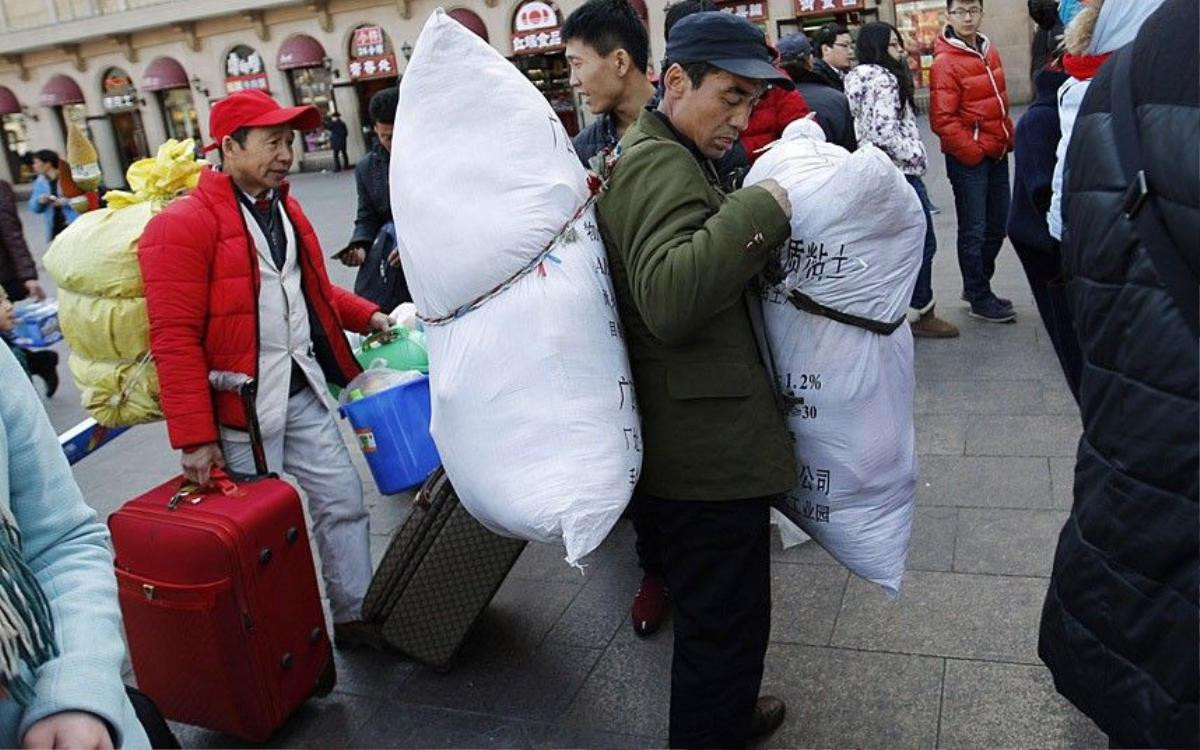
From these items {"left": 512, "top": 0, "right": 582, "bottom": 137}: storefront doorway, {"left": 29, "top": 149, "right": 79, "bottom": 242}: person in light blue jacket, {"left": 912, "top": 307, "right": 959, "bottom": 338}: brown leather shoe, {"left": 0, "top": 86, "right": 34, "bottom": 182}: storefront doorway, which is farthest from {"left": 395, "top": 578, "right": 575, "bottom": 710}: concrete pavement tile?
{"left": 0, "top": 86, "right": 34, "bottom": 182}: storefront doorway

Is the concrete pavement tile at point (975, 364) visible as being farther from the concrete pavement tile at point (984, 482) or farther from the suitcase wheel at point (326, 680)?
the suitcase wheel at point (326, 680)

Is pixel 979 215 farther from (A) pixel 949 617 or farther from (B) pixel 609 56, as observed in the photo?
(A) pixel 949 617

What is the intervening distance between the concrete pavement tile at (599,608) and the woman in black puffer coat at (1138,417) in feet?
5.92

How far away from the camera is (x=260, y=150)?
10.1ft

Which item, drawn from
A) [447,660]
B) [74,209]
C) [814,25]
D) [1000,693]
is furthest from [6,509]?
[814,25]

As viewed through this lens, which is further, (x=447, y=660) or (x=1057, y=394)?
(x=1057, y=394)

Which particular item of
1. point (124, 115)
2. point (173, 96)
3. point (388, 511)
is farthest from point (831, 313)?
point (124, 115)

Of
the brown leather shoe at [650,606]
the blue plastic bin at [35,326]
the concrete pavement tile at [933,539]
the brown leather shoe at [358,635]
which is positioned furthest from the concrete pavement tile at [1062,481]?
the blue plastic bin at [35,326]

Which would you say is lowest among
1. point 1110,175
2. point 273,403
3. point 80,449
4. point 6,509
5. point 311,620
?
point 311,620

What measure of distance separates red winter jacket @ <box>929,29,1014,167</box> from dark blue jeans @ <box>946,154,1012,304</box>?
90 mm

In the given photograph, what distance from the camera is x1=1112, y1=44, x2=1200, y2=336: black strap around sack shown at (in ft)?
4.44

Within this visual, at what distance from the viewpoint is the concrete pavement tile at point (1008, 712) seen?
8.13ft

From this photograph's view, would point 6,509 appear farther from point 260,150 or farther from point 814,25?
point 814,25

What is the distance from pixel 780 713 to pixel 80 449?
8.60 feet
